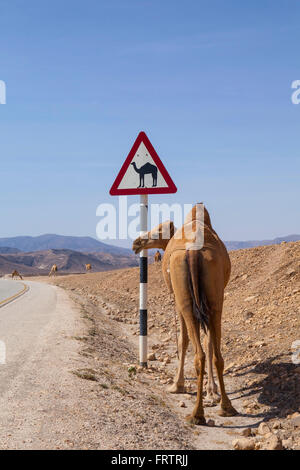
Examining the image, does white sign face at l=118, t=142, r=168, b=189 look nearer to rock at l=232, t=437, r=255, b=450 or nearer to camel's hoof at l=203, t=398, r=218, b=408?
camel's hoof at l=203, t=398, r=218, b=408

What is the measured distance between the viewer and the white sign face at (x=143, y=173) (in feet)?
25.5

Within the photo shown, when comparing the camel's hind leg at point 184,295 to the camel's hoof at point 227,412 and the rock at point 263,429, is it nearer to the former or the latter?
the camel's hoof at point 227,412

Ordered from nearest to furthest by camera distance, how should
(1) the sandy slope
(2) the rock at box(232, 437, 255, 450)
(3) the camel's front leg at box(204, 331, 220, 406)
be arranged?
(2) the rock at box(232, 437, 255, 450)
(1) the sandy slope
(3) the camel's front leg at box(204, 331, 220, 406)

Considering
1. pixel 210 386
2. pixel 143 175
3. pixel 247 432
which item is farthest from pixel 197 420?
pixel 143 175

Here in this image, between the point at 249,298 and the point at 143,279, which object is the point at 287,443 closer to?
the point at 143,279

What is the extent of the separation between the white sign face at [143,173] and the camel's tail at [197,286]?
6.85 ft

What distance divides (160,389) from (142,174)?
135 inches

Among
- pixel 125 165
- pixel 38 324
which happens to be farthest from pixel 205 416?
pixel 38 324

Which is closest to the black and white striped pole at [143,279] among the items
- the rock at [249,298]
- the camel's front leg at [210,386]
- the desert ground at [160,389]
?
the desert ground at [160,389]

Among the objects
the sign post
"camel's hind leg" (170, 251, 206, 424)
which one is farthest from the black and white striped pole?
"camel's hind leg" (170, 251, 206, 424)

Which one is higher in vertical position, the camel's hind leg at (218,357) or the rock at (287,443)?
the camel's hind leg at (218,357)

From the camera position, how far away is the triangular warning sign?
775 cm

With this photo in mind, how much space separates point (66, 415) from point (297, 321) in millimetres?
6500

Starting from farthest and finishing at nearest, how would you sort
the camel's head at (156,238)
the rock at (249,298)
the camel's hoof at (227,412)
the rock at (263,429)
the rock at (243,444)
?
1. the rock at (249,298)
2. the camel's head at (156,238)
3. the camel's hoof at (227,412)
4. the rock at (263,429)
5. the rock at (243,444)
